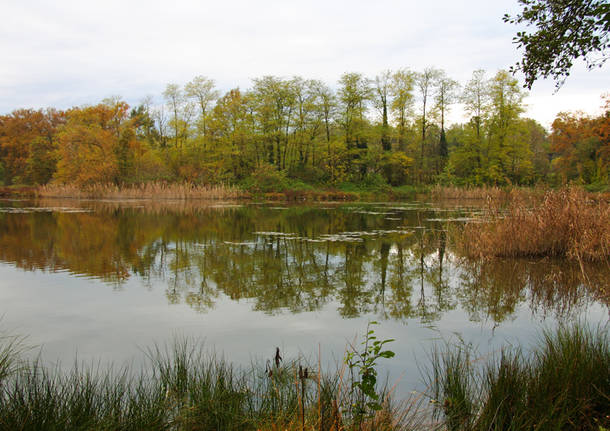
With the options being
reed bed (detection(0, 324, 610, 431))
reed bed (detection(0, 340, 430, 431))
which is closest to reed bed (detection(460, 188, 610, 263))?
reed bed (detection(0, 324, 610, 431))

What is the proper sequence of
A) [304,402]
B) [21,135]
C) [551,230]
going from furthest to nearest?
[21,135] < [551,230] < [304,402]

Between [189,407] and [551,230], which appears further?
[551,230]

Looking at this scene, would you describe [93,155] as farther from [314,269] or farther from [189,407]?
[189,407]

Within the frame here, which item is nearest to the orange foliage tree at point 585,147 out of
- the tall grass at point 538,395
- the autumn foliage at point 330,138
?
the autumn foliage at point 330,138

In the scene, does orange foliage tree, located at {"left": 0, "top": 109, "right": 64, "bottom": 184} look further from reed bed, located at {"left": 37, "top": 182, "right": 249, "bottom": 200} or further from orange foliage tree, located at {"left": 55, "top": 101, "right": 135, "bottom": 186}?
reed bed, located at {"left": 37, "top": 182, "right": 249, "bottom": 200}

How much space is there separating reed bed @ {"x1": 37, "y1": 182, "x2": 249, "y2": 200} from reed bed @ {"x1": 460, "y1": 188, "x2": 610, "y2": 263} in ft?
91.1

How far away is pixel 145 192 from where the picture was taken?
1377 inches

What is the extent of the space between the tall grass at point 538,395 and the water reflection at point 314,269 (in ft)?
7.06

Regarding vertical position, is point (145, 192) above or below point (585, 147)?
below

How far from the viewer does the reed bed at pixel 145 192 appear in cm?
3422

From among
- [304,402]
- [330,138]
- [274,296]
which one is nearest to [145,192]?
[330,138]

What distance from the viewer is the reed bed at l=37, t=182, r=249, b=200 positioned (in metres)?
34.2

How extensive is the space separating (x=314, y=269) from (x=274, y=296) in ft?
7.18

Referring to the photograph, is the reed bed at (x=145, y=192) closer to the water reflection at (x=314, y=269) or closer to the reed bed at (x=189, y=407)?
the water reflection at (x=314, y=269)
